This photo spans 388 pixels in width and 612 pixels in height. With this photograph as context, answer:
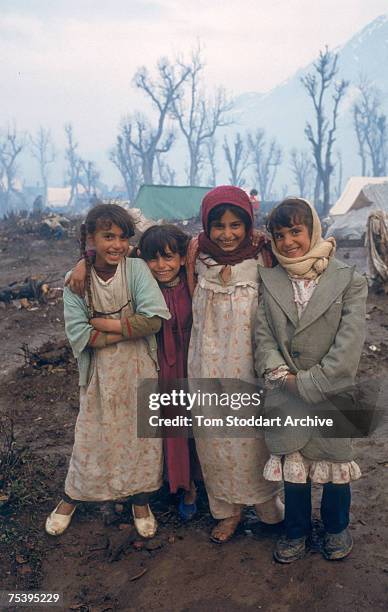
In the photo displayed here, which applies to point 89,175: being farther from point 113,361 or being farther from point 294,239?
point 294,239

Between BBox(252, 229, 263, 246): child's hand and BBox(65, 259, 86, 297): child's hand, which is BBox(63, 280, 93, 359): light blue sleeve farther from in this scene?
BBox(252, 229, 263, 246): child's hand

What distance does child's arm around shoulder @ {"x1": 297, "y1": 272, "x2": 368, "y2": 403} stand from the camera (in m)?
2.12

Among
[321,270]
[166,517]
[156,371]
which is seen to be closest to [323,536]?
[166,517]

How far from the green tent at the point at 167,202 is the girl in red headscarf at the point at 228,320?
18840mm

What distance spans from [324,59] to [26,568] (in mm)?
32544

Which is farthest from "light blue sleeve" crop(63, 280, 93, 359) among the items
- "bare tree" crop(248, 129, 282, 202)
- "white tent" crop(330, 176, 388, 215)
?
"bare tree" crop(248, 129, 282, 202)

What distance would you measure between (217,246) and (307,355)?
668mm

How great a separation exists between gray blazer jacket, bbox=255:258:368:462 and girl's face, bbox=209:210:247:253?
0.27m

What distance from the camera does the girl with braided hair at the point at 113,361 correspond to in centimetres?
244

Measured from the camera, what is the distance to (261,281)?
7.95ft

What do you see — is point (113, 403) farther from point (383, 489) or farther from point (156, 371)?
point (383, 489)

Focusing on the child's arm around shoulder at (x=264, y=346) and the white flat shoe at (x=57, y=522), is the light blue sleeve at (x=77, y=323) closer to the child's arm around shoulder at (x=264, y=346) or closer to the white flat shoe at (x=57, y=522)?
the child's arm around shoulder at (x=264, y=346)

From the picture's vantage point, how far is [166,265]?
2557 millimetres

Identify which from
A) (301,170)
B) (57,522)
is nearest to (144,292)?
(57,522)
